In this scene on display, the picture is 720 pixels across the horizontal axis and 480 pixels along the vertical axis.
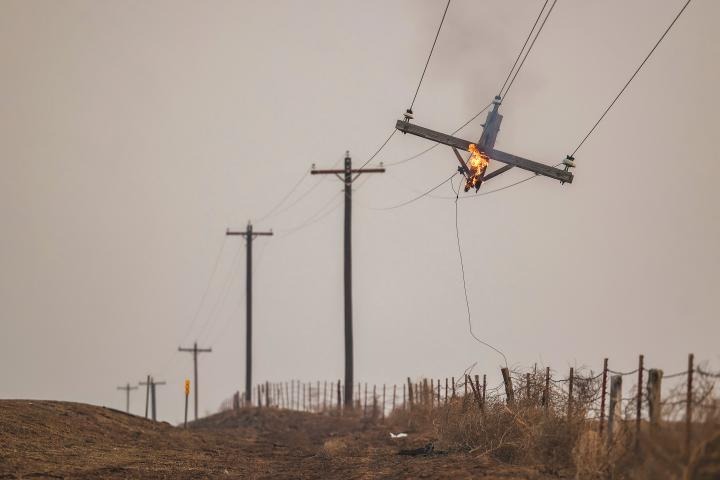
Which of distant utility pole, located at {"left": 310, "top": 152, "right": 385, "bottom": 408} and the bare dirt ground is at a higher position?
distant utility pole, located at {"left": 310, "top": 152, "right": 385, "bottom": 408}

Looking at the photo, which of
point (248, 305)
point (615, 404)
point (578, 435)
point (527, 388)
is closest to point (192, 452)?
point (527, 388)

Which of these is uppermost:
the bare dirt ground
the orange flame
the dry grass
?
the orange flame

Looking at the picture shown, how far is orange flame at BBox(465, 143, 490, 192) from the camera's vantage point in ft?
69.5

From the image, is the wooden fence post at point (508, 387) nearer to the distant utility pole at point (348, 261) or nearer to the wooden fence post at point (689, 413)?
the wooden fence post at point (689, 413)

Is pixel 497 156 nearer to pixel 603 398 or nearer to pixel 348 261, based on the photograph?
pixel 603 398

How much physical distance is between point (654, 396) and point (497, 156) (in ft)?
34.5

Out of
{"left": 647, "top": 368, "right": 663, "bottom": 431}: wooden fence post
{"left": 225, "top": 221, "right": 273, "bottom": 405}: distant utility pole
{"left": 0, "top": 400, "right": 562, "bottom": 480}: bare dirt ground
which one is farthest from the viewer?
{"left": 225, "top": 221, "right": 273, "bottom": 405}: distant utility pole

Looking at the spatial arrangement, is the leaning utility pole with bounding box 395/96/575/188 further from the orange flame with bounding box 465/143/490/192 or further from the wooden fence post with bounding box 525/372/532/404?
the wooden fence post with bounding box 525/372/532/404

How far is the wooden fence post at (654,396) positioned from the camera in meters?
11.8

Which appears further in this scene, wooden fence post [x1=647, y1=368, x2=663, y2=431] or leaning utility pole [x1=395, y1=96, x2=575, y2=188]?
leaning utility pole [x1=395, y1=96, x2=575, y2=188]

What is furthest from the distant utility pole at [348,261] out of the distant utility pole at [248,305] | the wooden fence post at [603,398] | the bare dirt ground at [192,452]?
A: the wooden fence post at [603,398]

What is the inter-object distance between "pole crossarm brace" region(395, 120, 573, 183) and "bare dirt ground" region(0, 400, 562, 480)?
7.37m

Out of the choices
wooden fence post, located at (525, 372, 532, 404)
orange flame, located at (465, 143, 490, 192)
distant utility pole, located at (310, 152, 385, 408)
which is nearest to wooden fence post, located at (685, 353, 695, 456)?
wooden fence post, located at (525, 372, 532, 404)

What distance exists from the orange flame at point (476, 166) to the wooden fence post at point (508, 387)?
178 inches
